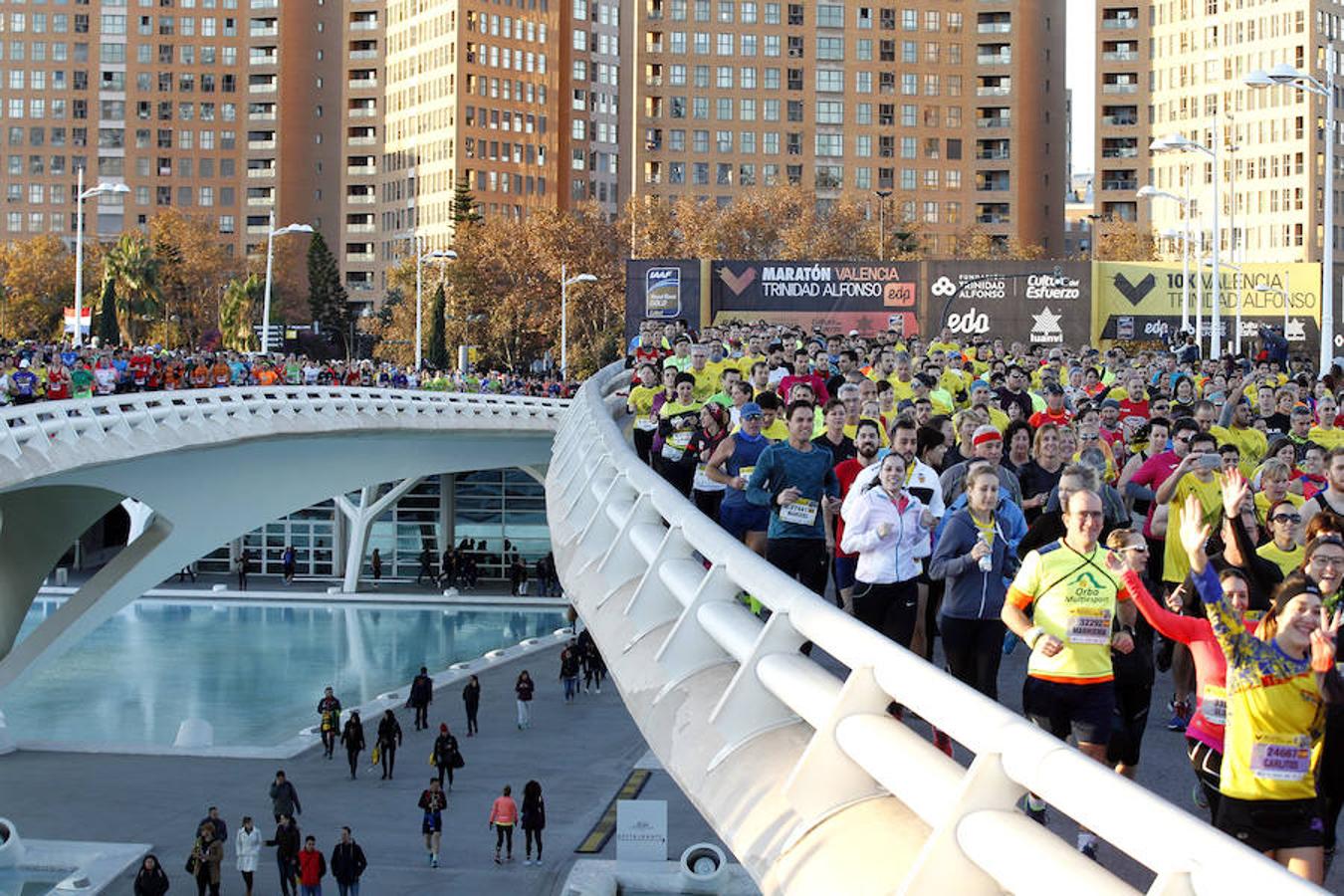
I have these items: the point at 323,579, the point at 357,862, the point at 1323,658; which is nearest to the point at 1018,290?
the point at 323,579

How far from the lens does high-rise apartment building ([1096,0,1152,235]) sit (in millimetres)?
152000

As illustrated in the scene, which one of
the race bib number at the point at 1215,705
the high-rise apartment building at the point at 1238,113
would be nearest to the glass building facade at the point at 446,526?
the race bib number at the point at 1215,705

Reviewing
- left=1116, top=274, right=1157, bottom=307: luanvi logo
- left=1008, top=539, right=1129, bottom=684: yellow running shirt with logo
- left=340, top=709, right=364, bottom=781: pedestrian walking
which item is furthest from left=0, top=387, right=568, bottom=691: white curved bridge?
left=1116, top=274, right=1157, bottom=307: luanvi logo

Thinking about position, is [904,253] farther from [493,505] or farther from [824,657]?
[824,657]

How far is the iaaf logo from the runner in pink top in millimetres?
60424

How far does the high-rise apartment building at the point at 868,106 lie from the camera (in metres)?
156

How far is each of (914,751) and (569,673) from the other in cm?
3778

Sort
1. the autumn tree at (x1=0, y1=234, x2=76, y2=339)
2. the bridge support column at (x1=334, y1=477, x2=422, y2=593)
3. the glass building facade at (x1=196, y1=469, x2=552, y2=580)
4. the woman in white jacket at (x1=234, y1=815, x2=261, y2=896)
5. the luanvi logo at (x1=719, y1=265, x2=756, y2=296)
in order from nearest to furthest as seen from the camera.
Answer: the woman in white jacket at (x1=234, y1=815, x2=261, y2=896)
the bridge support column at (x1=334, y1=477, x2=422, y2=593)
the luanvi logo at (x1=719, y1=265, x2=756, y2=296)
the glass building facade at (x1=196, y1=469, x2=552, y2=580)
the autumn tree at (x1=0, y1=234, x2=76, y2=339)

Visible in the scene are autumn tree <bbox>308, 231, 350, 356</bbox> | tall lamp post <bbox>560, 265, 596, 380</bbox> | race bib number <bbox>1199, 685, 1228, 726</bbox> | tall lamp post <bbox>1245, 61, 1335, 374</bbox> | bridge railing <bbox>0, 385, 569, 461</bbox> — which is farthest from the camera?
autumn tree <bbox>308, 231, 350, 356</bbox>

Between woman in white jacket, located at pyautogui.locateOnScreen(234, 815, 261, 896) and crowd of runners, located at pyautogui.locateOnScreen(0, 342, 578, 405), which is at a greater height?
crowd of runners, located at pyautogui.locateOnScreen(0, 342, 578, 405)

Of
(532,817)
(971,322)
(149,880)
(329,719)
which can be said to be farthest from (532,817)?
(971,322)

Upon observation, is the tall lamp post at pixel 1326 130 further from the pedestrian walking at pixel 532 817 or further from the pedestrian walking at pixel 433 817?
the pedestrian walking at pixel 433 817

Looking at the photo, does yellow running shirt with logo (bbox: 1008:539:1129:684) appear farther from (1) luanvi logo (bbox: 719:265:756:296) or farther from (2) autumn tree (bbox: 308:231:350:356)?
(2) autumn tree (bbox: 308:231:350:356)

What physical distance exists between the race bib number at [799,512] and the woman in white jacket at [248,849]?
16513mm
